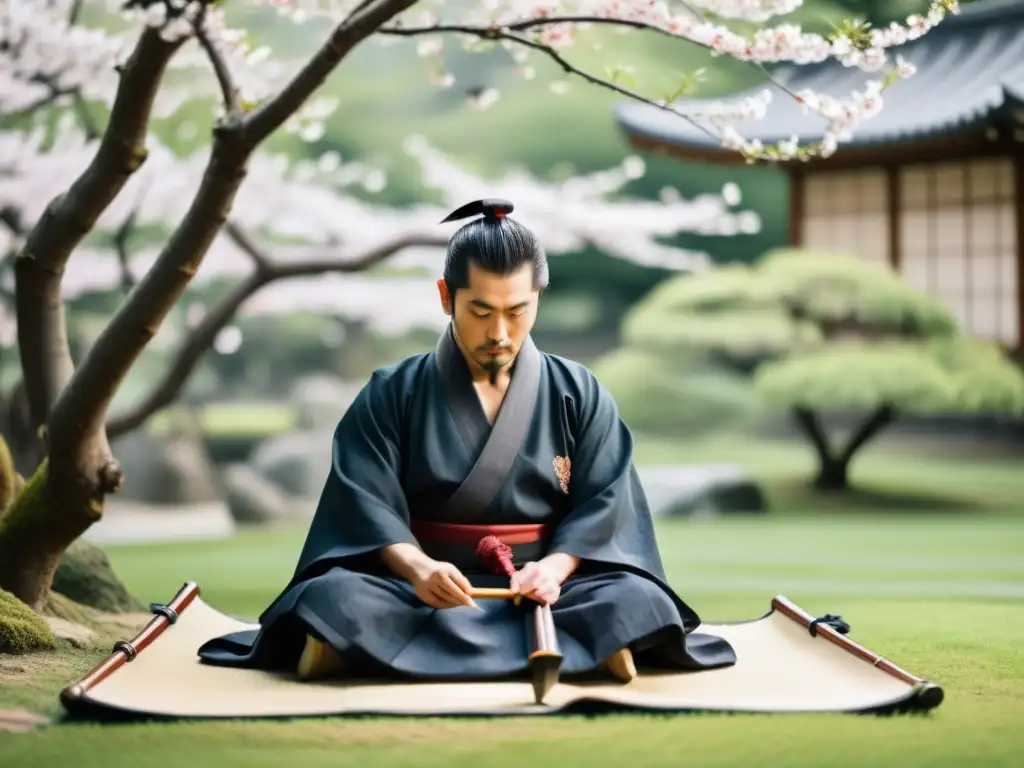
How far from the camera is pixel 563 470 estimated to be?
2.52 metres

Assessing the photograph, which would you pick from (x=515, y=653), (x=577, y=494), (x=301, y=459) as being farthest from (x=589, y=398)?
(x=301, y=459)

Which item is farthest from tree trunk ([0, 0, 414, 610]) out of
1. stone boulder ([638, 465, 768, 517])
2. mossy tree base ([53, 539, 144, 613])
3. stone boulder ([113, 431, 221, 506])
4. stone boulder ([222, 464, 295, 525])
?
stone boulder ([113, 431, 221, 506])

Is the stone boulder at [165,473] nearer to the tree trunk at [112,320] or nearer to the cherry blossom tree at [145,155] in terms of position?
the cherry blossom tree at [145,155]

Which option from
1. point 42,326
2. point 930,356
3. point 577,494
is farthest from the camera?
point 930,356

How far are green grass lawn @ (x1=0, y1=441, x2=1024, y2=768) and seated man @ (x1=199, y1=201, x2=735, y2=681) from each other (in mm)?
270

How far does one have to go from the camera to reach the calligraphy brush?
209 centimetres

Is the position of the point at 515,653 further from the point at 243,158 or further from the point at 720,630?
the point at 243,158

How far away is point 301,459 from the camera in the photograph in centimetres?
866

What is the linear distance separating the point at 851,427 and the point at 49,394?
8029mm

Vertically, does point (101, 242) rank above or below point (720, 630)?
above

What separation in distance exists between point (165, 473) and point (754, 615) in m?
6.16

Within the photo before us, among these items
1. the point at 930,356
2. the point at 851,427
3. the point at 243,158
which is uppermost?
the point at 243,158

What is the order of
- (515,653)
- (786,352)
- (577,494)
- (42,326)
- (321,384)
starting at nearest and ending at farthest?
1. (515,653)
2. (577,494)
3. (42,326)
4. (786,352)
5. (321,384)

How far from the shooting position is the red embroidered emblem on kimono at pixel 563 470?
250 centimetres
